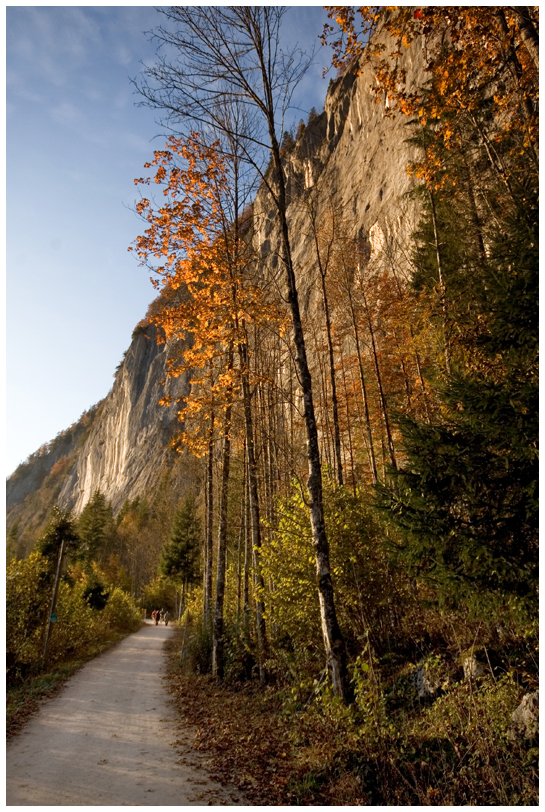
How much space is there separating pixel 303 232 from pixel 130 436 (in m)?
65.7

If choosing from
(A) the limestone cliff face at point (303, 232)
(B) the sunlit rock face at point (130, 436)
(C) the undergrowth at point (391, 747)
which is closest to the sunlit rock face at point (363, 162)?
(A) the limestone cliff face at point (303, 232)

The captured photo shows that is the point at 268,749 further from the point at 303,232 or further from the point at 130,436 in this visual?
the point at 130,436

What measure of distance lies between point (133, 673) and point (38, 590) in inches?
143

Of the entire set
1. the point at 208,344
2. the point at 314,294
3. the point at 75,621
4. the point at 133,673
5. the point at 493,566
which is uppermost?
the point at 314,294

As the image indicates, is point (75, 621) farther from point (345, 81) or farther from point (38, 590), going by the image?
point (345, 81)

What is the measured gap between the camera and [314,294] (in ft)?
107

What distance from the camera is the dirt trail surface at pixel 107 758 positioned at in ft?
12.8

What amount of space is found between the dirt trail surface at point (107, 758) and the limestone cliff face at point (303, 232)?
21.0ft

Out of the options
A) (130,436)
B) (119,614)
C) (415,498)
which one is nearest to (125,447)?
(130,436)

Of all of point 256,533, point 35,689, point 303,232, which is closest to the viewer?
point 256,533

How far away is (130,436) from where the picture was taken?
246ft

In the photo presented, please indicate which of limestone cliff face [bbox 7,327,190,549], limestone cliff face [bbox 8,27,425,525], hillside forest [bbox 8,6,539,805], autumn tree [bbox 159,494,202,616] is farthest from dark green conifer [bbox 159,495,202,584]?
limestone cliff face [bbox 7,327,190,549]

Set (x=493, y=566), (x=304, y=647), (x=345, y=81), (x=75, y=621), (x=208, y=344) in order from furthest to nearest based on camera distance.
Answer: (x=345, y=81), (x=75, y=621), (x=208, y=344), (x=304, y=647), (x=493, y=566)

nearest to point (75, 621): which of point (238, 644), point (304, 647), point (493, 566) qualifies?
point (238, 644)
